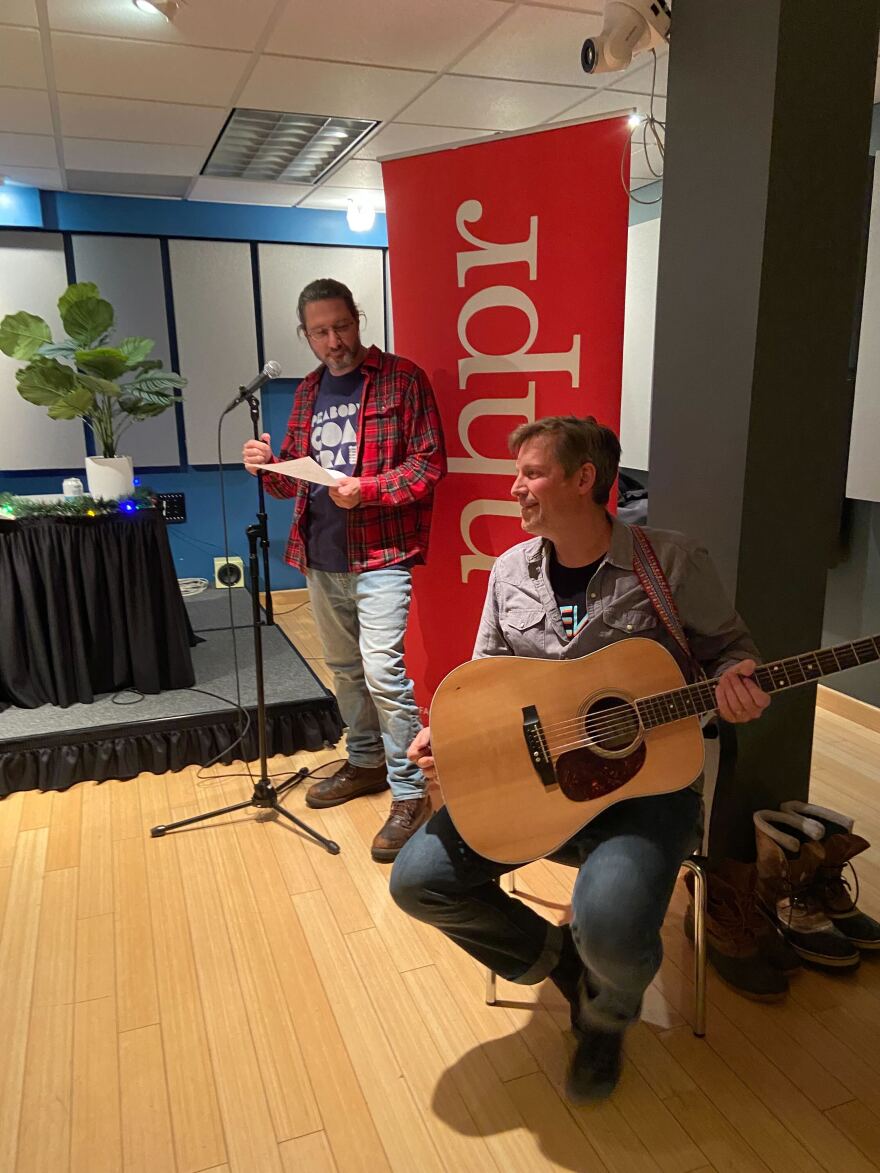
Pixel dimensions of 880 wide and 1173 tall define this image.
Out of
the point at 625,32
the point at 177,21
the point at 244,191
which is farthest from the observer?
the point at 244,191

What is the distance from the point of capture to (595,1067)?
1.47 metres

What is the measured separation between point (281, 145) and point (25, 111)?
103 centimetres

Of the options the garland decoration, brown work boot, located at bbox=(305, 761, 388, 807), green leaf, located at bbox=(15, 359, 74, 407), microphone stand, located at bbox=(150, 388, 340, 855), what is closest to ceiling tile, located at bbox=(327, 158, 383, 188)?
green leaf, located at bbox=(15, 359, 74, 407)

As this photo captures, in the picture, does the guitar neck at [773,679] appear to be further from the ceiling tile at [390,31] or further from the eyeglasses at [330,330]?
the ceiling tile at [390,31]

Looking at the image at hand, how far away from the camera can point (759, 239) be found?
1613 mm

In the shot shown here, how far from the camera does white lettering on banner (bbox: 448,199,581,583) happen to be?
86.6 inches

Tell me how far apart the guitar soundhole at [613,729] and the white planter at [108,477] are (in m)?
2.29

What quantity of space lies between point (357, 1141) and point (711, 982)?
33.6 inches

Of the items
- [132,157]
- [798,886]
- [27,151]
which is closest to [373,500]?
[798,886]

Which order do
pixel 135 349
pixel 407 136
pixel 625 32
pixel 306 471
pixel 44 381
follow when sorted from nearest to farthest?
1. pixel 625 32
2. pixel 306 471
3. pixel 44 381
4. pixel 135 349
5. pixel 407 136

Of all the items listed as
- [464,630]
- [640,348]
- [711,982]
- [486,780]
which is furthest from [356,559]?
[640,348]

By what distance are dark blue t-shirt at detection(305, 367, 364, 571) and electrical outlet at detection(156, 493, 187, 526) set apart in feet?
8.36

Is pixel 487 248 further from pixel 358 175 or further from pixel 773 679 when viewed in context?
pixel 358 175

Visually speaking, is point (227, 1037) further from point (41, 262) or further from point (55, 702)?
point (41, 262)
